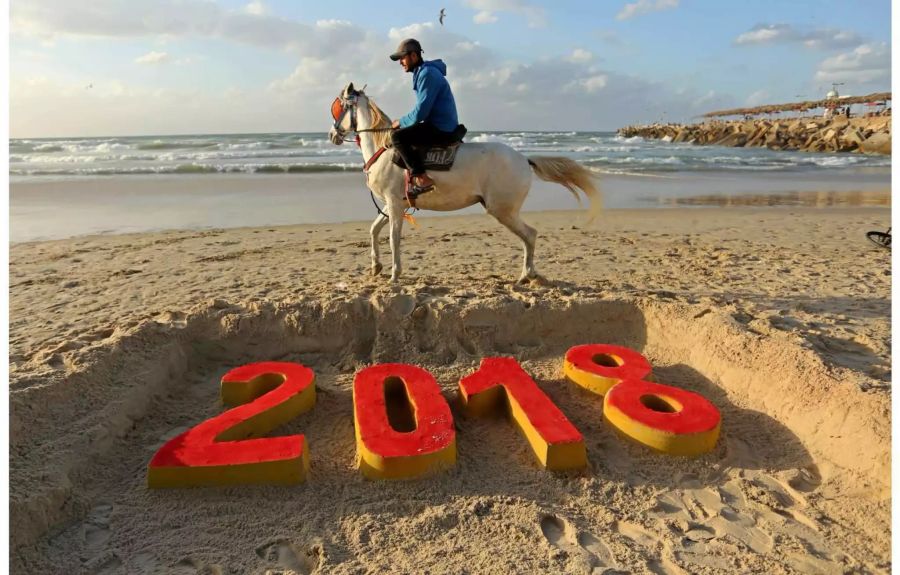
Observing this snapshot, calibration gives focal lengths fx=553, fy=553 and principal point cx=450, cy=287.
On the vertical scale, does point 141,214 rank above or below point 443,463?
above

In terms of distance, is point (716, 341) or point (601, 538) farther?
point (716, 341)

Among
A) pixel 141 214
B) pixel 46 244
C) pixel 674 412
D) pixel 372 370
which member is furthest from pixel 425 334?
pixel 141 214

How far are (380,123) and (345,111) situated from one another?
0.46m

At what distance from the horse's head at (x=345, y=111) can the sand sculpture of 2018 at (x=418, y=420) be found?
294 cm

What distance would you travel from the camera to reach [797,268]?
718 centimetres

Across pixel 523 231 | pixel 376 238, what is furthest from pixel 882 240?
pixel 376 238

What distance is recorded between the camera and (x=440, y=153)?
559cm

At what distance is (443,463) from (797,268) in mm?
6096

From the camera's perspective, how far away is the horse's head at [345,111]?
6.15 meters

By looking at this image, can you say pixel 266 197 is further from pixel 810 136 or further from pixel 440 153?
pixel 810 136

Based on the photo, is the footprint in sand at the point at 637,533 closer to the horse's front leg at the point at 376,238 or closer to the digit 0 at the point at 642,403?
the digit 0 at the point at 642,403

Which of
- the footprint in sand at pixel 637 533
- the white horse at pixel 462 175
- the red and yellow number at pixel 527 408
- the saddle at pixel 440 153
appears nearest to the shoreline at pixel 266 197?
the white horse at pixel 462 175

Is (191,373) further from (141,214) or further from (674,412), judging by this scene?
(141,214)

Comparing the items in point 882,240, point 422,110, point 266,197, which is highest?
point 422,110
